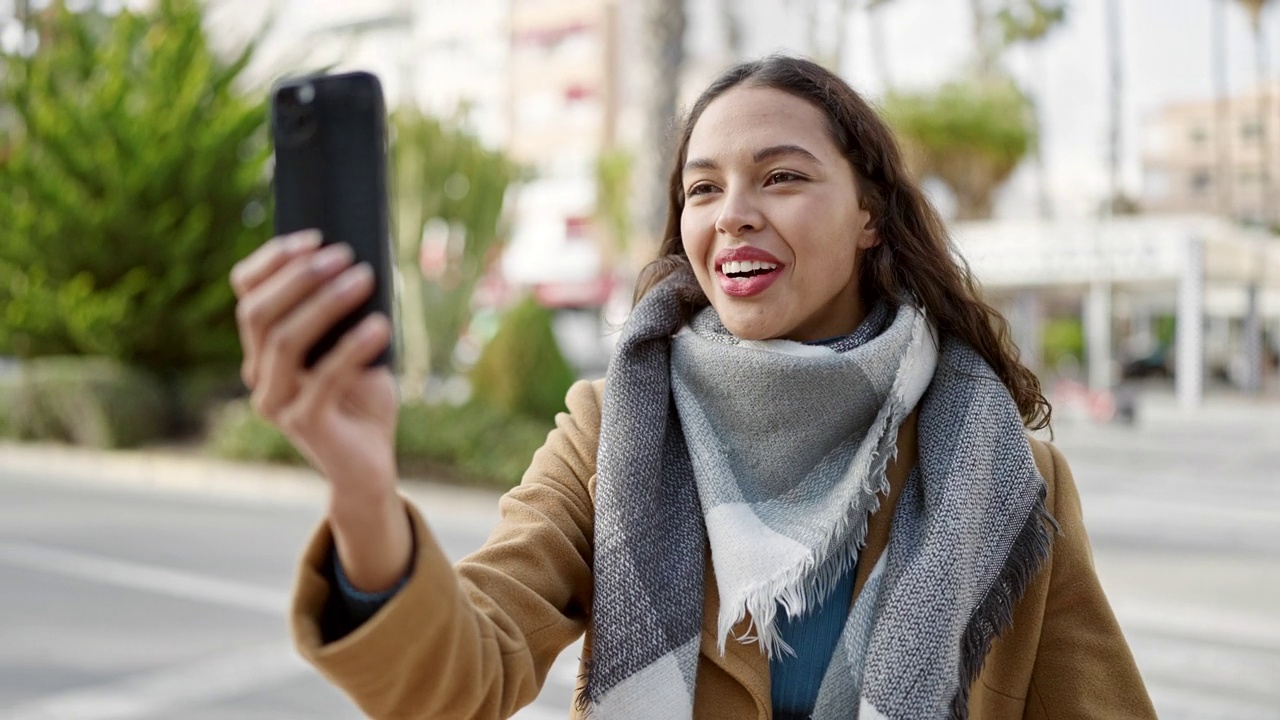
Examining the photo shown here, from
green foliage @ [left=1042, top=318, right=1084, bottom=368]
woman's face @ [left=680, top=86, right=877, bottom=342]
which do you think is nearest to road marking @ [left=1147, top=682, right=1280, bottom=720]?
woman's face @ [left=680, top=86, right=877, bottom=342]

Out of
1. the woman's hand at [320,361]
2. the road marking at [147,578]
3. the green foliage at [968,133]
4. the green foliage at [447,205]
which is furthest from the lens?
the green foliage at [968,133]

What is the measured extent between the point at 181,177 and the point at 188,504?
224 inches

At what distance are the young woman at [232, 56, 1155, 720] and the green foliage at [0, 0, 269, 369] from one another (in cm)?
1490

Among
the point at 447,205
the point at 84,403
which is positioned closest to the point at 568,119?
the point at 447,205

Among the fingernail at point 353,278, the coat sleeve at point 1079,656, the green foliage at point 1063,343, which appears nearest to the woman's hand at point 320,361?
the fingernail at point 353,278

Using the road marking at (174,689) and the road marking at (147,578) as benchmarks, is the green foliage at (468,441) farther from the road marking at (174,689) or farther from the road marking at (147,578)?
the road marking at (174,689)

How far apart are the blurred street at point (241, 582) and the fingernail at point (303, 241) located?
14.9 ft

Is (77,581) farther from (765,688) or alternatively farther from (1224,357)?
(1224,357)

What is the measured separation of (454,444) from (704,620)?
10.9 metres

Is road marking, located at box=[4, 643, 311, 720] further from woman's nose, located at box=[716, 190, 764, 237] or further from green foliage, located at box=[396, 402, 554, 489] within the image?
green foliage, located at box=[396, 402, 554, 489]

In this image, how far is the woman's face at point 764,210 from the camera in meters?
1.87

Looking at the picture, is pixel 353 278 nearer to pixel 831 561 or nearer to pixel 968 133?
pixel 831 561

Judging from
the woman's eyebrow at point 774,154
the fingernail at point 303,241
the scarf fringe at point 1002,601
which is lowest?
the scarf fringe at point 1002,601

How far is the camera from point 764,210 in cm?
187
